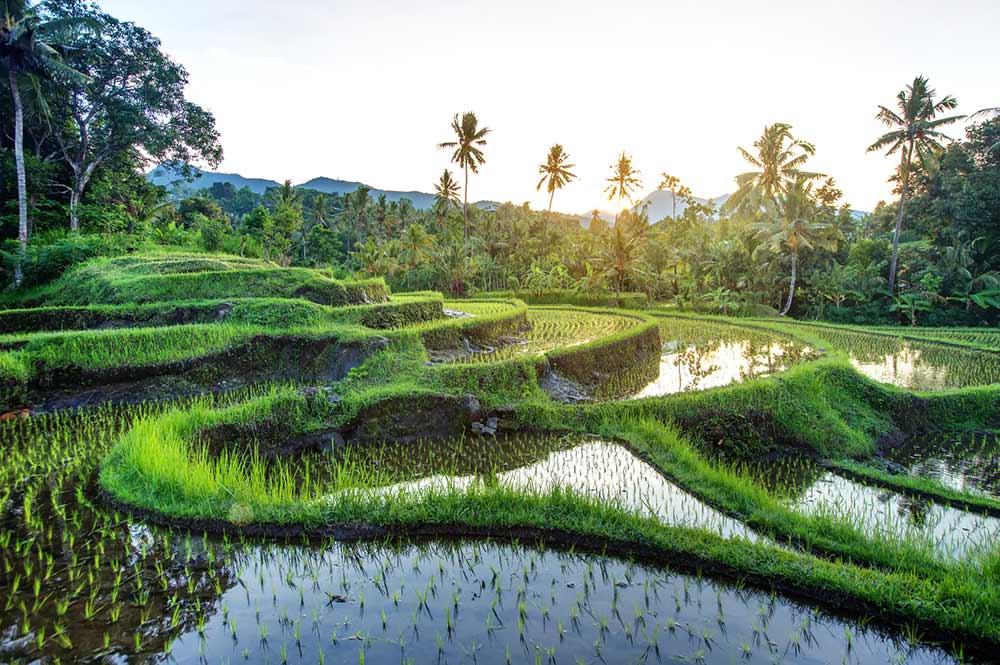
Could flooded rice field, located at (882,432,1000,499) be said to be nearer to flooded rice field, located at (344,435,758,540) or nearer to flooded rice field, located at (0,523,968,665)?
flooded rice field, located at (344,435,758,540)

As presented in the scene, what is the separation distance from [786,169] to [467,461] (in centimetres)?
2600

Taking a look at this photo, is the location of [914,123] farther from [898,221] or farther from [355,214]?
[355,214]

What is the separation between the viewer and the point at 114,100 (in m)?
19.9

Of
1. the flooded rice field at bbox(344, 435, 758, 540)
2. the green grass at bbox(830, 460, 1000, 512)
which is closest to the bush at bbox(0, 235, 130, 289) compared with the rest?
the flooded rice field at bbox(344, 435, 758, 540)

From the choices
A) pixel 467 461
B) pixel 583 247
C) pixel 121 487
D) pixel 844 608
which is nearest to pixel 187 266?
pixel 121 487

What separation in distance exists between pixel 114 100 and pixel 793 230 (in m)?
29.9

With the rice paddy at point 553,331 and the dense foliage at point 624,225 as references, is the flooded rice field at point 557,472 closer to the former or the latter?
the rice paddy at point 553,331

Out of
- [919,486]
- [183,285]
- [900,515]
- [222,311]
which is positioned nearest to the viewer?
[900,515]

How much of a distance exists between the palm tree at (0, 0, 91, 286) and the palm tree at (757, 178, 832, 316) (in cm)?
2839

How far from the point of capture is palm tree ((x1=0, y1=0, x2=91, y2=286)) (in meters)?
15.5

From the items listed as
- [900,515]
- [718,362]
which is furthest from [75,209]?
[900,515]

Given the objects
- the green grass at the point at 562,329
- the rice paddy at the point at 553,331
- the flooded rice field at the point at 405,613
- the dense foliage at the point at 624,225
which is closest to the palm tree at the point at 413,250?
the dense foliage at the point at 624,225

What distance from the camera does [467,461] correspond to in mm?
7160

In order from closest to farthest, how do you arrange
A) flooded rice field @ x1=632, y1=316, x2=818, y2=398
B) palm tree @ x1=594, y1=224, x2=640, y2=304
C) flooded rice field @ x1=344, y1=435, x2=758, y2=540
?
flooded rice field @ x1=344, y1=435, x2=758, y2=540 < flooded rice field @ x1=632, y1=316, x2=818, y2=398 < palm tree @ x1=594, y1=224, x2=640, y2=304
